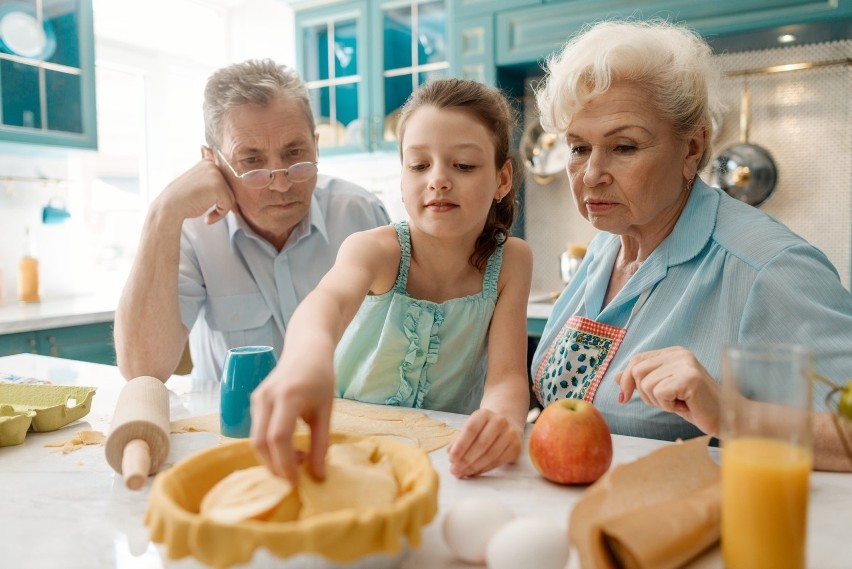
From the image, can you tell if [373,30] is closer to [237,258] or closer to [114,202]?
[114,202]

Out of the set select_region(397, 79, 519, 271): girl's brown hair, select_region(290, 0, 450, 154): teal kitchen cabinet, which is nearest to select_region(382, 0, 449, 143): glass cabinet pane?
select_region(290, 0, 450, 154): teal kitchen cabinet

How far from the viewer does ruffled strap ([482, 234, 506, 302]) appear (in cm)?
149

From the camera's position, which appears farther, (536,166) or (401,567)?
(536,166)

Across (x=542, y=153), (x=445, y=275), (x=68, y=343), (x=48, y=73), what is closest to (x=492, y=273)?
(x=445, y=275)

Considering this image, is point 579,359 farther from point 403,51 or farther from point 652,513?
point 403,51

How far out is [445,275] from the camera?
1.55 metres

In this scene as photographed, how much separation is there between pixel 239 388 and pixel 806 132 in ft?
9.24

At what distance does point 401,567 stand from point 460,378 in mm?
821

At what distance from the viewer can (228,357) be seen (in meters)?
1.17

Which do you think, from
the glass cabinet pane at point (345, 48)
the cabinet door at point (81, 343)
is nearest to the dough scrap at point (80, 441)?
the cabinet door at point (81, 343)

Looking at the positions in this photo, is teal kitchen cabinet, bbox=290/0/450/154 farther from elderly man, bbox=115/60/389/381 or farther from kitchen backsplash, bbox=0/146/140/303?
elderly man, bbox=115/60/389/381

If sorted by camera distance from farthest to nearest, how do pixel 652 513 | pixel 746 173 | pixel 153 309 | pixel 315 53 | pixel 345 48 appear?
1. pixel 315 53
2. pixel 345 48
3. pixel 746 173
4. pixel 153 309
5. pixel 652 513

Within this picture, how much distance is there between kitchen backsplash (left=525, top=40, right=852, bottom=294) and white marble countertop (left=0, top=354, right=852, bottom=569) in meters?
2.29

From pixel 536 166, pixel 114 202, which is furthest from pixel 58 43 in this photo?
pixel 536 166
